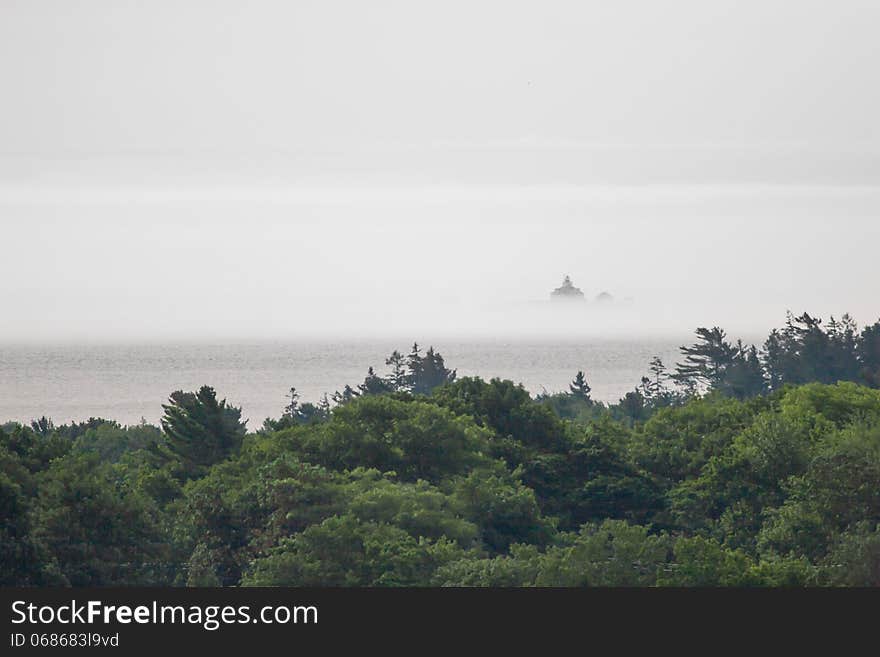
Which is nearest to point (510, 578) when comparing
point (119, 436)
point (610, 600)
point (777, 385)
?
point (610, 600)

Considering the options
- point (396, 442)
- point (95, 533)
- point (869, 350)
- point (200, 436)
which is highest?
point (869, 350)

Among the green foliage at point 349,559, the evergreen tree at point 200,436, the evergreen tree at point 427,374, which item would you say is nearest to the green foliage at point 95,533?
the green foliage at point 349,559

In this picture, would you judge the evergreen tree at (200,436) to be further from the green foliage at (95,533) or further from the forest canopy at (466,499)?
the green foliage at (95,533)

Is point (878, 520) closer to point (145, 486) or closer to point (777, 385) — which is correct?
point (145, 486)

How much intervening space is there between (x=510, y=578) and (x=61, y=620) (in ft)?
70.2

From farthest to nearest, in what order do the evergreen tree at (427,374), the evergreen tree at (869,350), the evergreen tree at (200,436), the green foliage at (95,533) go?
the evergreen tree at (427,374) < the evergreen tree at (869,350) < the evergreen tree at (200,436) < the green foliage at (95,533)

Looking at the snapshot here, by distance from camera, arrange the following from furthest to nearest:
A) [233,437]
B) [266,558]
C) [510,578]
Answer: [233,437] → [266,558] → [510,578]

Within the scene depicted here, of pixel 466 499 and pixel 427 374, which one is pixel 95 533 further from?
pixel 427 374

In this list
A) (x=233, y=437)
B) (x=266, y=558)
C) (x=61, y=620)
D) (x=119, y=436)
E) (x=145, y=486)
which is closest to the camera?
(x=61, y=620)

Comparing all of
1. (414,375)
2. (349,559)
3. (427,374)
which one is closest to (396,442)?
(349,559)

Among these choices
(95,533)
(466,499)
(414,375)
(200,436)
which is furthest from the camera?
(414,375)

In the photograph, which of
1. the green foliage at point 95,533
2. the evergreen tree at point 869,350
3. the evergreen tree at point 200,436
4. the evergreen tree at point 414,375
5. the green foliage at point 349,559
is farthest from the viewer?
the evergreen tree at point 414,375

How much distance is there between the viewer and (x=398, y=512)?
66.9 meters

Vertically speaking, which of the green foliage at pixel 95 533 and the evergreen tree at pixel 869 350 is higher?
the evergreen tree at pixel 869 350
